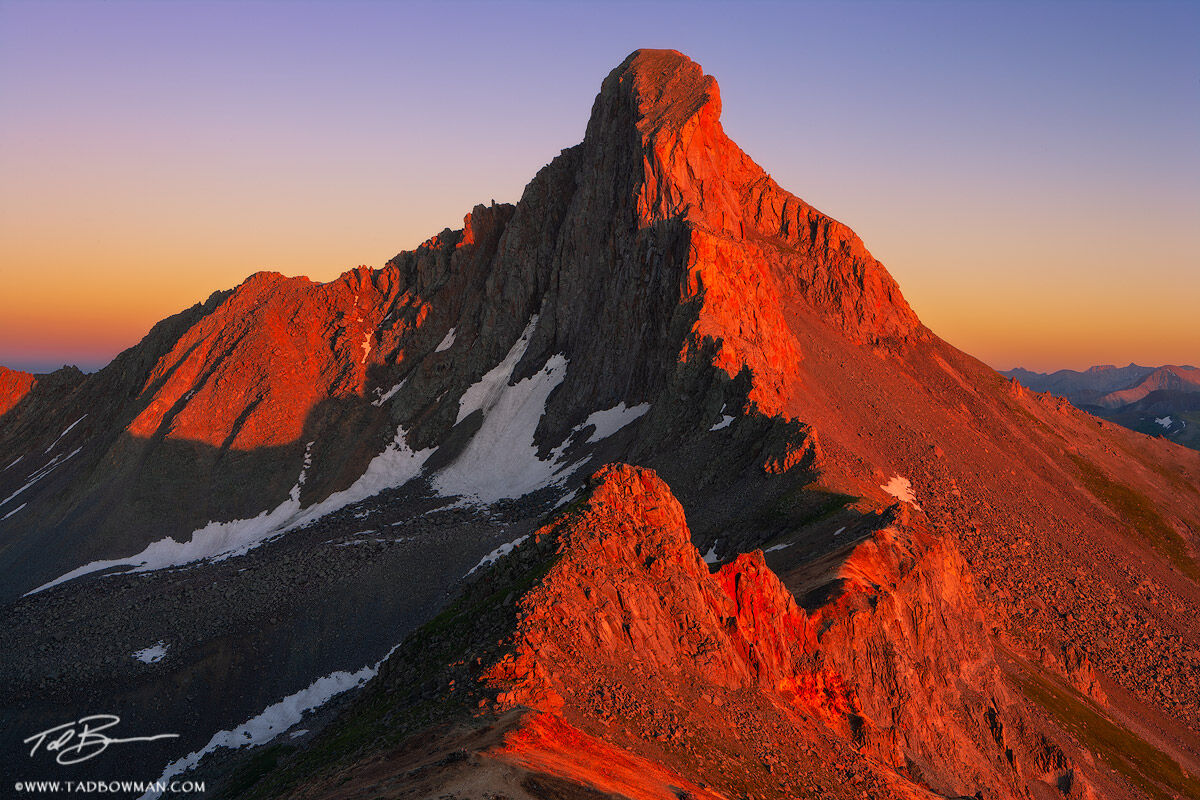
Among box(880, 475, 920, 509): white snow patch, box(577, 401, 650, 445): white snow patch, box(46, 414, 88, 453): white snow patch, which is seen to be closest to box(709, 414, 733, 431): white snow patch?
box(880, 475, 920, 509): white snow patch

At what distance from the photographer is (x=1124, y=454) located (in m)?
113

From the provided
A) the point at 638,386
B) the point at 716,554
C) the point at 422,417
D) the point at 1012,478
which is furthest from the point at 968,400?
the point at 422,417

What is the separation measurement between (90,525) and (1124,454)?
132779mm

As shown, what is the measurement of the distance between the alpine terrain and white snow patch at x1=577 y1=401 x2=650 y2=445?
4.18 feet

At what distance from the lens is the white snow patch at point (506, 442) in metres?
104

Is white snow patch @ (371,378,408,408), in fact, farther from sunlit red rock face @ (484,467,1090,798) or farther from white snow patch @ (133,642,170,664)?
sunlit red rock face @ (484,467,1090,798)

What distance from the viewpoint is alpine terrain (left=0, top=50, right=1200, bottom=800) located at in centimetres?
3152

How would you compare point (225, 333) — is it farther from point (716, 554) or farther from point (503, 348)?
point (716, 554)

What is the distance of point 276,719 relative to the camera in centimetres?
5891

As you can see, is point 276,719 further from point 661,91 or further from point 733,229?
point 661,91

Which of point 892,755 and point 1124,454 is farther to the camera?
point 1124,454
